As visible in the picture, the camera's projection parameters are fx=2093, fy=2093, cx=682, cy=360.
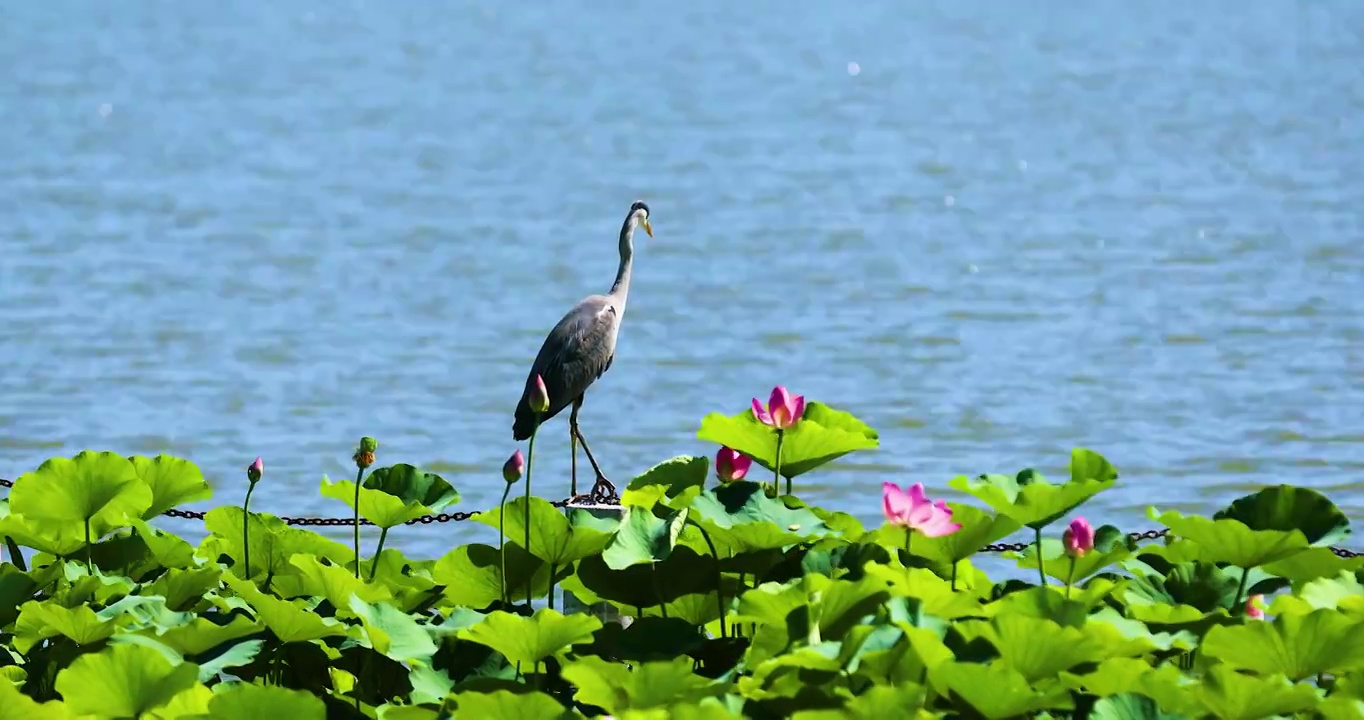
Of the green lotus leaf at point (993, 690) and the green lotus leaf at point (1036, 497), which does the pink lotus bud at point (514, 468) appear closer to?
the green lotus leaf at point (1036, 497)

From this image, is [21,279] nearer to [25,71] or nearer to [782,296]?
[782,296]

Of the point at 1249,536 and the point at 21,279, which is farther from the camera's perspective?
the point at 21,279

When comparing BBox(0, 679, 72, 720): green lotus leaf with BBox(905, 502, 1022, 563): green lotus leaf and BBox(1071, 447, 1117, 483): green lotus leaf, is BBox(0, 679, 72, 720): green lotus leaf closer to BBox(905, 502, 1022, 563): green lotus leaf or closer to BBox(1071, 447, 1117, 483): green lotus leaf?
BBox(905, 502, 1022, 563): green lotus leaf

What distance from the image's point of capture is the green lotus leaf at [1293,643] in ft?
8.59

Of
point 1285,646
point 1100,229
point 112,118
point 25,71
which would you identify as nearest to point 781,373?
point 1100,229

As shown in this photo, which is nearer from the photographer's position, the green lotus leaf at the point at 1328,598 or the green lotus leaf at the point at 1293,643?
the green lotus leaf at the point at 1293,643

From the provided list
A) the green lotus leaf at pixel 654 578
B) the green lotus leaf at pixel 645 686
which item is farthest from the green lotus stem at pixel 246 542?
the green lotus leaf at pixel 645 686

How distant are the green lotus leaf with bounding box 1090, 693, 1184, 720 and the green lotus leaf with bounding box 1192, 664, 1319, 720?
62mm

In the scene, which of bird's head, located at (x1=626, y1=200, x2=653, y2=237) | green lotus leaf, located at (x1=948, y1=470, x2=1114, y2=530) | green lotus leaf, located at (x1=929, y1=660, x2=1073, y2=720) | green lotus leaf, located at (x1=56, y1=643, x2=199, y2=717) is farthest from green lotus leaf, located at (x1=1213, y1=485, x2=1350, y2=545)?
bird's head, located at (x1=626, y1=200, x2=653, y2=237)

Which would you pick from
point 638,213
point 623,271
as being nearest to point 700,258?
point 638,213

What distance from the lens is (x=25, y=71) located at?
24.8 metres

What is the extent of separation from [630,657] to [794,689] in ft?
1.47

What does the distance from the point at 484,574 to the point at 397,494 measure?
1.14 feet

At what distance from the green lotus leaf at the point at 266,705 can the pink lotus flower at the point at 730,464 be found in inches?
39.8
